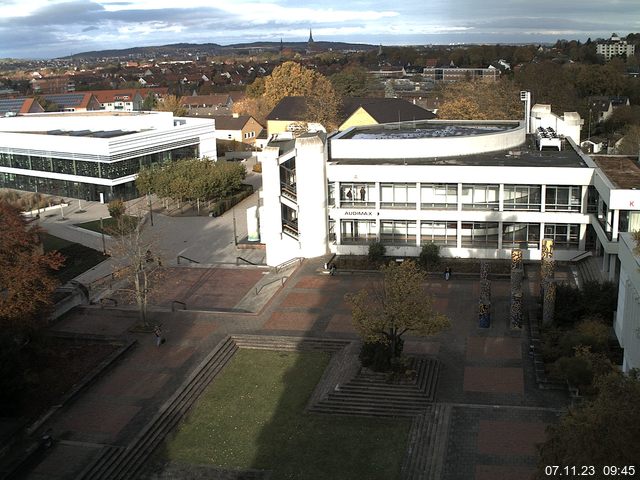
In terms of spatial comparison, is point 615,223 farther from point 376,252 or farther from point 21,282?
point 21,282

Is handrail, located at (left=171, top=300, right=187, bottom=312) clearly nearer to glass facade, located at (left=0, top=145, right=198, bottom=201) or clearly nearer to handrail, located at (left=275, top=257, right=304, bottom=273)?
handrail, located at (left=275, top=257, right=304, bottom=273)

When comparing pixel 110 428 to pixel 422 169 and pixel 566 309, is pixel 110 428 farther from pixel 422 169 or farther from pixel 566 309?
pixel 422 169

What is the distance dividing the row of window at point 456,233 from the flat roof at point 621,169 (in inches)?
135

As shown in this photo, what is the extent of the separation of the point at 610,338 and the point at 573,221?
1207 cm

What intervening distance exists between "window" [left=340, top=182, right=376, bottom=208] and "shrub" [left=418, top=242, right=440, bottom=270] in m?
4.29

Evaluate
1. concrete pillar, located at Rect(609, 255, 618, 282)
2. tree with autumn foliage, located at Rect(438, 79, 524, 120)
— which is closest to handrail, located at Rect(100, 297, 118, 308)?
concrete pillar, located at Rect(609, 255, 618, 282)

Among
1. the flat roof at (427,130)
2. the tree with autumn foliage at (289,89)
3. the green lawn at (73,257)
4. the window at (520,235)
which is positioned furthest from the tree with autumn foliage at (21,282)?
the tree with autumn foliage at (289,89)

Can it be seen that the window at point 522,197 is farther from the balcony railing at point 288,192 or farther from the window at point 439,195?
the balcony railing at point 288,192

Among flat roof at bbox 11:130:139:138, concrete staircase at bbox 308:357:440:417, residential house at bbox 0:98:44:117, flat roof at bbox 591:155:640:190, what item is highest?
residential house at bbox 0:98:44:117

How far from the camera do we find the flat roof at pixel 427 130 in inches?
1780

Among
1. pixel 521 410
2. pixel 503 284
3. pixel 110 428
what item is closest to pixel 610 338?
pixel 521 410

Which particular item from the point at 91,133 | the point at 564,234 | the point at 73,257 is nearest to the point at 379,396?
the point at 564,234

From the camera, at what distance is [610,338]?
26.1m

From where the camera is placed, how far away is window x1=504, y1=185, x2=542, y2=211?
3758cm
